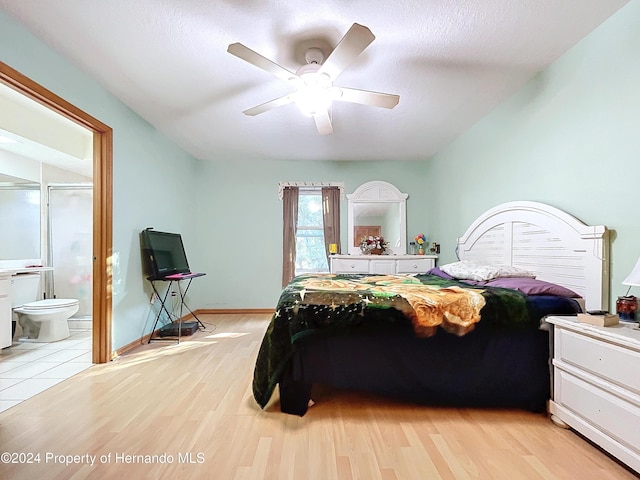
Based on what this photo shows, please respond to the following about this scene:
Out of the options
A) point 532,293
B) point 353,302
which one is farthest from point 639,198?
point 353,302

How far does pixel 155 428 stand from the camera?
68.4 inches

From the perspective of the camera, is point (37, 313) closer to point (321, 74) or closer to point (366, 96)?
point (321, 74)

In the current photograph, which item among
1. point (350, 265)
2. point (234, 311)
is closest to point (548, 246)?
point (350, 265)

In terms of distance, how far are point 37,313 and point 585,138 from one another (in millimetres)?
4957

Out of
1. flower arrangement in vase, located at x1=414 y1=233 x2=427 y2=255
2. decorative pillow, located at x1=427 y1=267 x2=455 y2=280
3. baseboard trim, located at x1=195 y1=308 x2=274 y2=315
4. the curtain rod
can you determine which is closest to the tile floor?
baseboard trim, located at x1=195 y1=308 x2=274 y2=315

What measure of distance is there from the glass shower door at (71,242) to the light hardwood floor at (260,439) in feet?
7.33

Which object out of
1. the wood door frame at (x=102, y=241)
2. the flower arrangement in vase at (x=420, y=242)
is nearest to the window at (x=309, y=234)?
the flower arrangement in vase at (x=420, y=242)

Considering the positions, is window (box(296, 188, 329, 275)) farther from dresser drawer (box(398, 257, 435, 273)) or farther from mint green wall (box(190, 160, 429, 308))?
dresser drawer (box(398, 257, 435, 273))

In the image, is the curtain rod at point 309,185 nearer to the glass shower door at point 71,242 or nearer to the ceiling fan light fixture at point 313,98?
the ceiling fan light fixture at point 313,98

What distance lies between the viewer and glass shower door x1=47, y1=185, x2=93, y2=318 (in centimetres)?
406

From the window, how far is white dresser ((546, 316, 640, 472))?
341 cm

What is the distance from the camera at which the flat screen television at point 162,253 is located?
10.8 ft

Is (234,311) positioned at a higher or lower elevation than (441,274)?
lower

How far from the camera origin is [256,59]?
1832 mm
